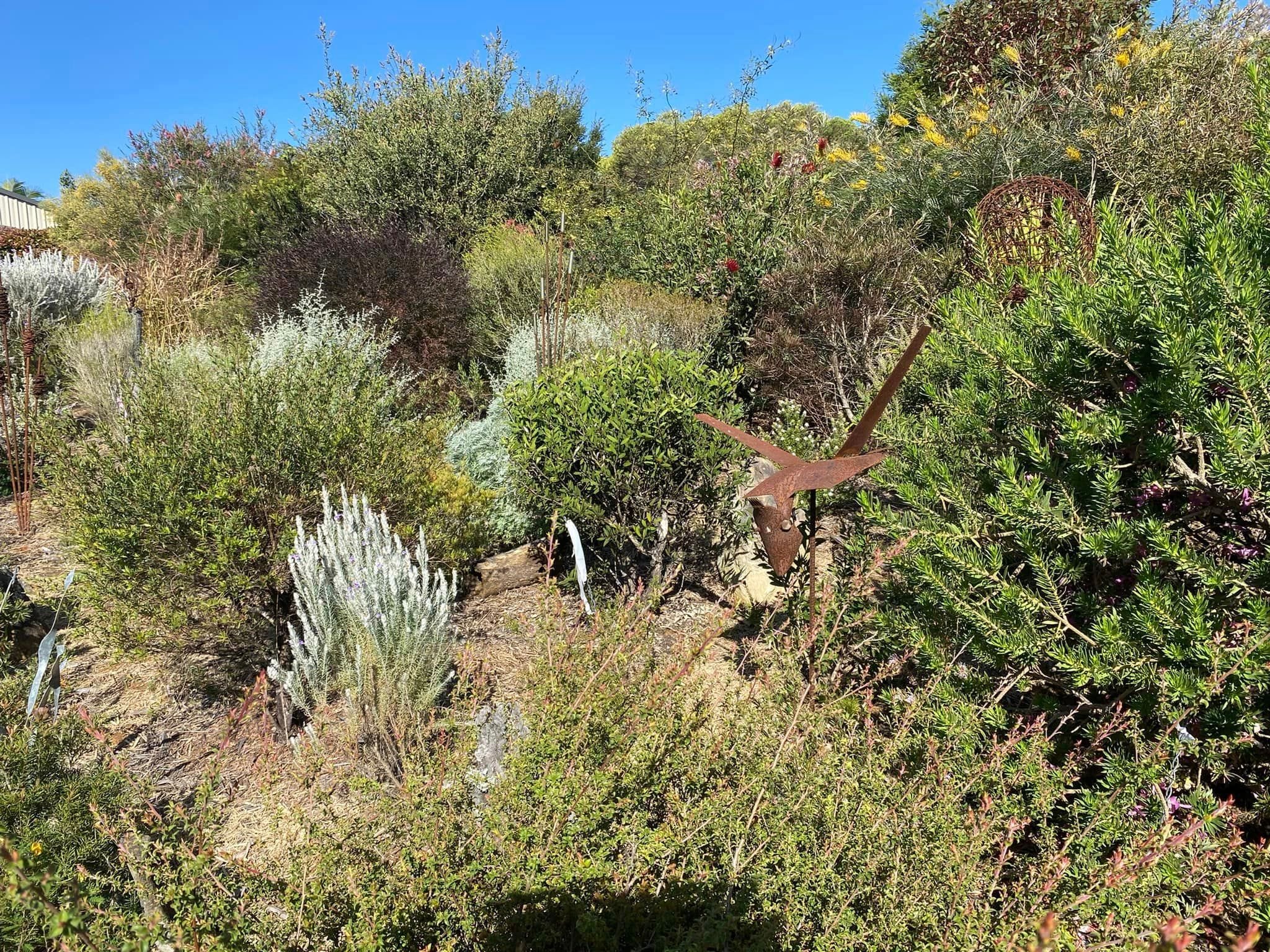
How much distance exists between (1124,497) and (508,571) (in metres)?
3.39

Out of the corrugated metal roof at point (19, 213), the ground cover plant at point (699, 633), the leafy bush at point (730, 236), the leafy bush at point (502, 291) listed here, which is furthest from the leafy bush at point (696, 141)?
the corrugated metal roof at point (19, 213)

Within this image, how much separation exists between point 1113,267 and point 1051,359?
298 millimetres

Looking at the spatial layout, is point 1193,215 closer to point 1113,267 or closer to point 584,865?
point 1113,267

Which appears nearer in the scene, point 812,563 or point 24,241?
point 812,563

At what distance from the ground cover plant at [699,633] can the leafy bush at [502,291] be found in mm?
1564

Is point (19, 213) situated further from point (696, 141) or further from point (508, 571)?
point (508, 571)

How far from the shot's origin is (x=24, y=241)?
54.4ft

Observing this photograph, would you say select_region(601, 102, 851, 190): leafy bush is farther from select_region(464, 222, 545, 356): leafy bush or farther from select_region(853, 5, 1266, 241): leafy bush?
select_region(464, 222, 545, 356): leafy bush

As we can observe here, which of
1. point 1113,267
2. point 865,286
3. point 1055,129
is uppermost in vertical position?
point 1055,129

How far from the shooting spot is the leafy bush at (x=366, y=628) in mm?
2842

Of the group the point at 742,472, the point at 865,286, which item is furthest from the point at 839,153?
the point at 742,472

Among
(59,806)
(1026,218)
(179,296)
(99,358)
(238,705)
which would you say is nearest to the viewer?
(59,806)

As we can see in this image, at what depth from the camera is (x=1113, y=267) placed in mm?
1918

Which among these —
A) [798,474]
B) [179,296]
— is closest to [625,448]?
[798,474]
